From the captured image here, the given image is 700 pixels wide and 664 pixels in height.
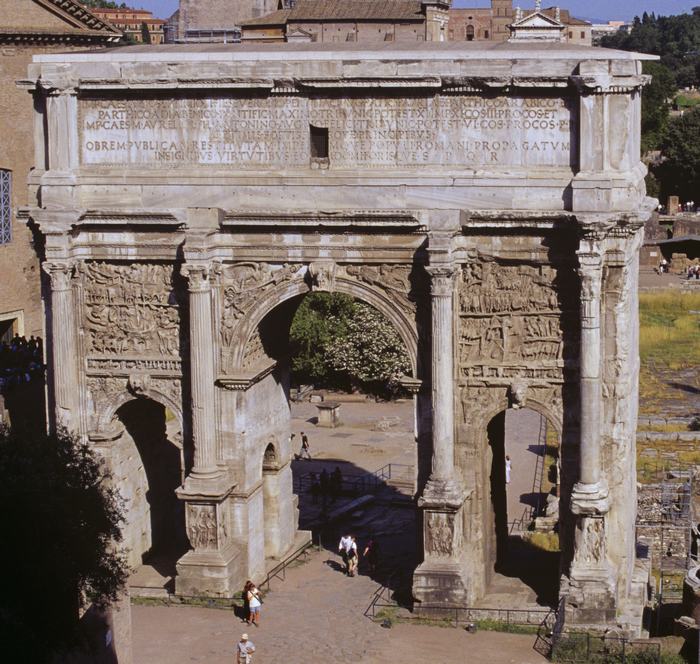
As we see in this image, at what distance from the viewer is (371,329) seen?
53938mm

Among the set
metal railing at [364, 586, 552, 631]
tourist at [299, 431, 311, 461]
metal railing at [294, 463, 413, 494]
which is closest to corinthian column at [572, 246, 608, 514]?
metal railing at [364, 586, 552, 631]

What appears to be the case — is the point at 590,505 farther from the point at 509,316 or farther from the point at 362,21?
the point at 362,21

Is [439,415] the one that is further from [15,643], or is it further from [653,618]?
[15,643]

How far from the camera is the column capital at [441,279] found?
2975cm

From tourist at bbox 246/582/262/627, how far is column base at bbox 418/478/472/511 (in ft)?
11.2

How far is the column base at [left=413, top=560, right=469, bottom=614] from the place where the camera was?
99.9ft

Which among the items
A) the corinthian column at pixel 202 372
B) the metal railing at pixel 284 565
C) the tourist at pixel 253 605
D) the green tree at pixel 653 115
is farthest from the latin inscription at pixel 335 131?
the green tree at pixel 653 115

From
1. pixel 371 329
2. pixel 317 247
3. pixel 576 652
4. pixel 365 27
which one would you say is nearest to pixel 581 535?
pixel 576 652

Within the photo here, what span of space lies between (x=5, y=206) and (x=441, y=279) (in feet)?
83.3

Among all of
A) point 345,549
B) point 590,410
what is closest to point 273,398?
point 345,549

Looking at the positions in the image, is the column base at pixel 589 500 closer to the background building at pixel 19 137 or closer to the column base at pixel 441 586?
the column base at pixel 441 586

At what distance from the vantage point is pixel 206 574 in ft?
103

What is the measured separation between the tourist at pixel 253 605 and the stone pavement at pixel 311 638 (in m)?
0.17

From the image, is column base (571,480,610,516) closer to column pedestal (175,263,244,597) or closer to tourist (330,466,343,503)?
column pedestal (175,263,244,597)
